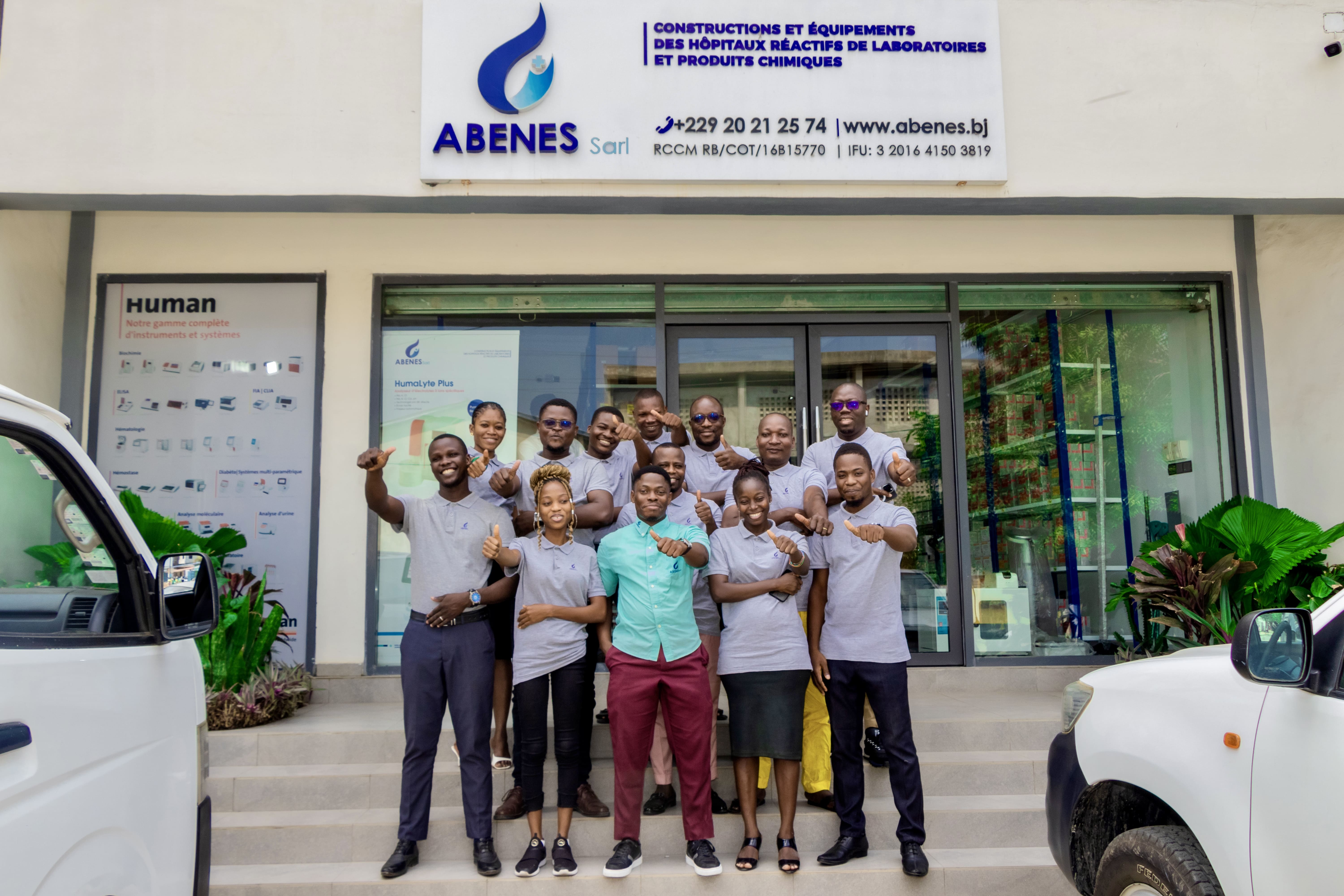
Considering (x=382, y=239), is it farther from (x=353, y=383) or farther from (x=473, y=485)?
(x=473, y=485)

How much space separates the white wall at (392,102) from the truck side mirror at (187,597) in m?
3.85

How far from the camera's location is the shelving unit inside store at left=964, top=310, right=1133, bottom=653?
7477mm

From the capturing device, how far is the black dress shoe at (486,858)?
14.6ft

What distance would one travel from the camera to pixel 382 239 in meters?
7.34

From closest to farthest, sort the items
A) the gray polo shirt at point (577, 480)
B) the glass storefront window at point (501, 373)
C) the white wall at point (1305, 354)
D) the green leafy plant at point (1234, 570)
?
the gray polo shirt at point (577, 480)
the green leafy plant at point (1234, 570)
the white wall at point (1305, 354)
the glass storefront window at point (501, 373)

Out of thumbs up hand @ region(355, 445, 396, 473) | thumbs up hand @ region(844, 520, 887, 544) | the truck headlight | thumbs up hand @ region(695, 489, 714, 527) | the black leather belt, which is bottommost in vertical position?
the truck headlight

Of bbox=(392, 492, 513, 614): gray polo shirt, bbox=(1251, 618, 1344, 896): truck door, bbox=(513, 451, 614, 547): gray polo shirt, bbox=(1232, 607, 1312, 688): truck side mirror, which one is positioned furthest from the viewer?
bbox=(513, 451, 614, 547): gray polo shirt

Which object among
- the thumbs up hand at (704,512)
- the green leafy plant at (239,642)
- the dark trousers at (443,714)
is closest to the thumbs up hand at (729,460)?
the thumbs up hand at (704,512)

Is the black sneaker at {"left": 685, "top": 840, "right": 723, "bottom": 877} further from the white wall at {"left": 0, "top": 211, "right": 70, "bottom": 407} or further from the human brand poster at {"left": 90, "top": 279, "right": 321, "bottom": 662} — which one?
the white wall at {"left": 0, "top": 211, "right": 70, "bottom": 407}

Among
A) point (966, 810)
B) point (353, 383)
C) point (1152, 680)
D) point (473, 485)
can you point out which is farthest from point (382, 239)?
point (1152, 680)

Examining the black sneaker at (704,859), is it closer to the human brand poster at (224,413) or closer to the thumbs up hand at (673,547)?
the thumbs up hand at (673,547)

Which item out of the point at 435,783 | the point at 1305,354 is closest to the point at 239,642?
the point at 435,783

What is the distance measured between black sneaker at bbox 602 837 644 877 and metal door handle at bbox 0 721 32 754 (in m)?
2.91

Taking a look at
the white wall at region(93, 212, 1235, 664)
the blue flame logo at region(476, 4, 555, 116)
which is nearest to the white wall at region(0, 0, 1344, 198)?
the blue flame logo at region(476, 4, 555, 116)
